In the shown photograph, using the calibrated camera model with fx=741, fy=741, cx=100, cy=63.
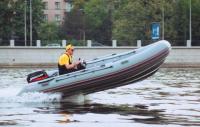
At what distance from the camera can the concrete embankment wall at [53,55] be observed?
68.9 meters

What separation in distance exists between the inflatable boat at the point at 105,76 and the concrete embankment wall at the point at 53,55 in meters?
46.8

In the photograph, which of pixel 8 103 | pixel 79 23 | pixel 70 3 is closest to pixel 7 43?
pixel 79 23

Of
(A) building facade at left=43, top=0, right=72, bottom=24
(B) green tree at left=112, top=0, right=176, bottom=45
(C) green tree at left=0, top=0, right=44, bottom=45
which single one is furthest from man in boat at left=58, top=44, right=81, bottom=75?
(A) building facade at left=43, top=0, right=72, bottom=24

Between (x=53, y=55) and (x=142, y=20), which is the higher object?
(x=142, y=20)

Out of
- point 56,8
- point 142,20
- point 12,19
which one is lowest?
point 142,20

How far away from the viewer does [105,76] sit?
21.2m

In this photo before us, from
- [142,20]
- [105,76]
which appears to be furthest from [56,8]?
[105,76]

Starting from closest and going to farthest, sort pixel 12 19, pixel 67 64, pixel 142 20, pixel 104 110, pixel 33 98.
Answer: pixel 104 110 → pixel 67 64 → pixel 33 98 → pixel 142 20 → pixel 12 19

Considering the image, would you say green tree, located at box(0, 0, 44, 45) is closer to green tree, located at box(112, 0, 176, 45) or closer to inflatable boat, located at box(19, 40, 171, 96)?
green tree, located at box(112, 0, 176, 45)

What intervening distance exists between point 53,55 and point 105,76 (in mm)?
48583

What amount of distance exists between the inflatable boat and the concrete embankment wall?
46.8m

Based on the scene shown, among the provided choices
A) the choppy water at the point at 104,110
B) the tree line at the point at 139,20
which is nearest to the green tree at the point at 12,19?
the tree line at the point at 139,20

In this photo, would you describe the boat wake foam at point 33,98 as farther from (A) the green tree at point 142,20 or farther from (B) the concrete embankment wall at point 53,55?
(A) the green tree at point 142,20

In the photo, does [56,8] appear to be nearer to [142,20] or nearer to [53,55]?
[142,20]
